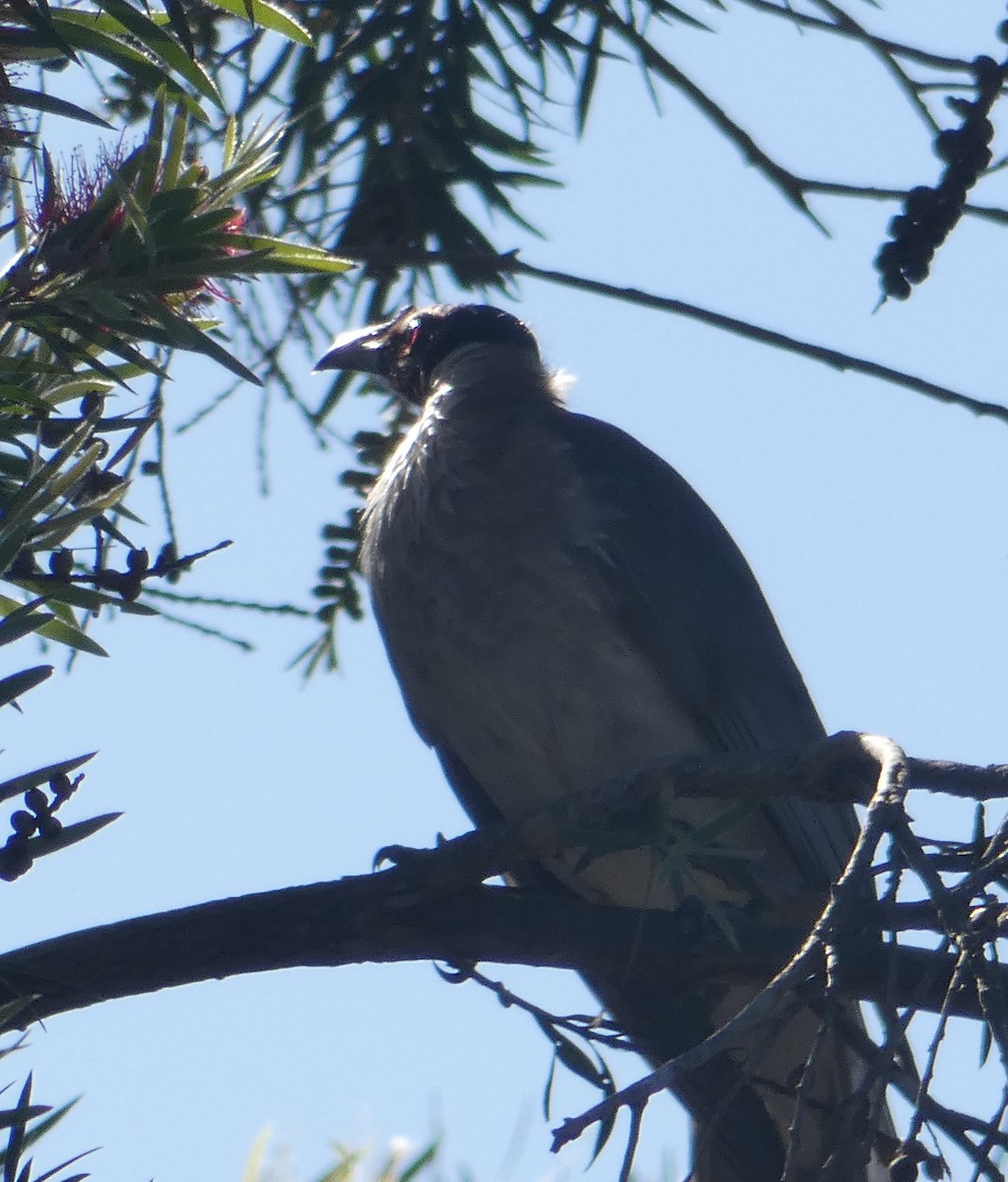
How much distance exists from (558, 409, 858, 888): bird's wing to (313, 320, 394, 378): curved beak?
2.39ft

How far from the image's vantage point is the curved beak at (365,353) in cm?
510

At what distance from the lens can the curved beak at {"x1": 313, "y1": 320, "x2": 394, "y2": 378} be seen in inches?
201

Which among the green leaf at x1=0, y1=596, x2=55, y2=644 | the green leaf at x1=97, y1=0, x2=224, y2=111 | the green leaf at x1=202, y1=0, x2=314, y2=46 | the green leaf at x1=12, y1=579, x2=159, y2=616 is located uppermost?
the green leaf at x1=202, y1=0, x2=314, y2=46

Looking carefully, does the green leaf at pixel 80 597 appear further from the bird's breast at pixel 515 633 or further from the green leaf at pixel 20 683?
the bird's breast at pixel 515 633


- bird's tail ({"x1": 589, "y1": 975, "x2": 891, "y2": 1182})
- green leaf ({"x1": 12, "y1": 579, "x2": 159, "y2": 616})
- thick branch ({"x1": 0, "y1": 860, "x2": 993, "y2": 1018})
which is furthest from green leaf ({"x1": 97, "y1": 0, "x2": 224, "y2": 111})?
bird's tail ({"x1": 589, "y1": 975, "x2": 891, "y2": 1182})

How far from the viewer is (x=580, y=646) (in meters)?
3.99

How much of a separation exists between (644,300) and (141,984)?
131cm

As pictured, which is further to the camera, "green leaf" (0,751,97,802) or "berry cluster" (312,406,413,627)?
"berry cluster" (312,406,413,627)

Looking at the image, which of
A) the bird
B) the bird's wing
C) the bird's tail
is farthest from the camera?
the bird's wing

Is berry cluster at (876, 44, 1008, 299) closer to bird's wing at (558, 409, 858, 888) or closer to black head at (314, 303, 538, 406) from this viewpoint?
bird's wing at (558, 409, 858, 888)

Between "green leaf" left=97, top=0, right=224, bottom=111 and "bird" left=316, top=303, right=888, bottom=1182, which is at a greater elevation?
"bird" left=316, top=303, right=888, bottom=1182

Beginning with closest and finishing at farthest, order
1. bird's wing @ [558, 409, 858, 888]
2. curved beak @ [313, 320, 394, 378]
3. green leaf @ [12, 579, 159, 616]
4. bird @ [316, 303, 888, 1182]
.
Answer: green leaf @ [12, 579, 159, 616] < bird @ [316, 303, 888, 1182] < bird's wing @ [558, 409, 858, 888] < curved beak @ [313, 320, 394, 378]

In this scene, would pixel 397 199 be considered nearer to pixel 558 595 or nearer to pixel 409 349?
pixel 558 595

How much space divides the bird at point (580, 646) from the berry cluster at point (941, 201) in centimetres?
131
